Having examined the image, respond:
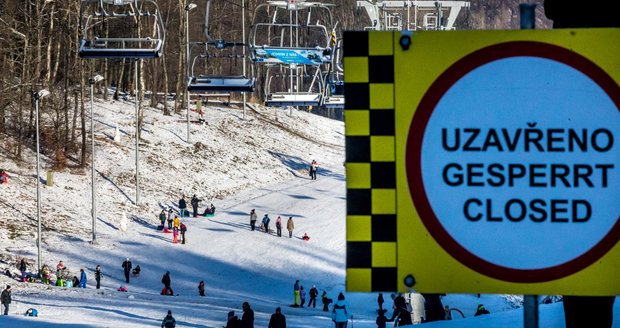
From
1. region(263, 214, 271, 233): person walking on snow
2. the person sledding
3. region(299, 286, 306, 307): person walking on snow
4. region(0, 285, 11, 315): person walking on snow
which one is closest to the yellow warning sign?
region(0, 285, 11, 315): person walking on snow

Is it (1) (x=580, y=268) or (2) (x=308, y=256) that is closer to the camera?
(1) (x=580, y=268)

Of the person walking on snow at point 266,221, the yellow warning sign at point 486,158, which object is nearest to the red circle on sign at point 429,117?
the yellow warning sign at point 486,158

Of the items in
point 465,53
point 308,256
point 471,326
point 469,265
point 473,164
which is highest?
point 465,53

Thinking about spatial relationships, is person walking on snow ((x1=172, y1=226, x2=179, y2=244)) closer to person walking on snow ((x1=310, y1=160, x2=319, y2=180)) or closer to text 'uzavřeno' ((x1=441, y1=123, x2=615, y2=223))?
person walking on snow ((x1=310, y1=160, x2=319, y2=180))

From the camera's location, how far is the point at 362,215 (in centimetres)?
399

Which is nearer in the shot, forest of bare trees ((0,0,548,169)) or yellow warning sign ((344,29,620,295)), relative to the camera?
yellow warning sign ((344,29,620,295))

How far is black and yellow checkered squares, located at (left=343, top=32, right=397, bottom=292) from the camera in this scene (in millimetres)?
3957

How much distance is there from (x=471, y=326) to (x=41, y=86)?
1724 inches

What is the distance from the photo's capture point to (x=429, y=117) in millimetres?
3947

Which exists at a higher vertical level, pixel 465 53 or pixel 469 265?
pixel 465 53

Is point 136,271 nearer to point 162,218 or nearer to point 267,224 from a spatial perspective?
point 162,218

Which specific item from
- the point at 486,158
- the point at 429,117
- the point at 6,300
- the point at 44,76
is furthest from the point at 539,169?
the point at 44,76

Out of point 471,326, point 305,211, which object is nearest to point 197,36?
point 305,211

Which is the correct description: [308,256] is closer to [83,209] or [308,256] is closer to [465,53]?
[83,209]
